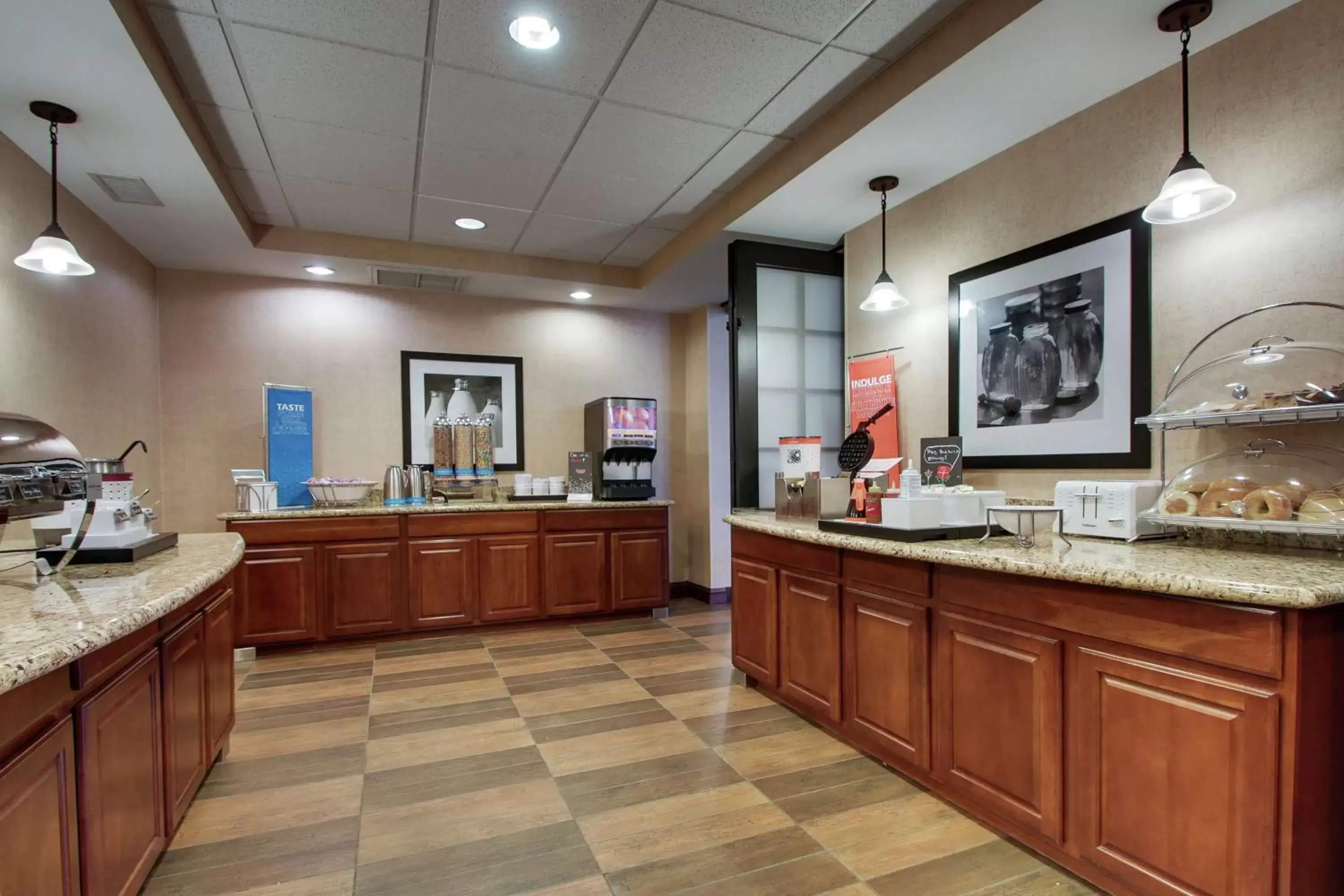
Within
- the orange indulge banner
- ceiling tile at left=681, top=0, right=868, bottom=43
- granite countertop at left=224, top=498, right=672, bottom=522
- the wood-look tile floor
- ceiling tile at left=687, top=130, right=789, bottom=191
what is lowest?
the wood-look tile floor

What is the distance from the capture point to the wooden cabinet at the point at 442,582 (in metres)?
4.61

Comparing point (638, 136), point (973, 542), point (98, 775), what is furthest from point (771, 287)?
point (98, 775)

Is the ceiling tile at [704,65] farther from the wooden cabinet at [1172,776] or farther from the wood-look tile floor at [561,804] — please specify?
the wood-look tile floor at [561,804]

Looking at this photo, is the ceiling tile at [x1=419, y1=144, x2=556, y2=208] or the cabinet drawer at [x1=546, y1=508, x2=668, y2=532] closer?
the ceiling tile at [x1=419, y1=144, x2=556, y2=208]

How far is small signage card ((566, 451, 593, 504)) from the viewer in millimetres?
5160

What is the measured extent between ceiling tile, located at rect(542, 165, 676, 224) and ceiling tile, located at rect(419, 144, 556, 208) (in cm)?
10

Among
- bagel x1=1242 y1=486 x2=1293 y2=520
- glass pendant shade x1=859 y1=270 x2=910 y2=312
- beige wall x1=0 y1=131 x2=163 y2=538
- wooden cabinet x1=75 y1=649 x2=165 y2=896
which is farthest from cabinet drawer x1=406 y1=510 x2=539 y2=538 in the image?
bagel x1=1242 y1=486 x2=1293 y2=520

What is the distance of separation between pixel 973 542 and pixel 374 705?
2.90 meters

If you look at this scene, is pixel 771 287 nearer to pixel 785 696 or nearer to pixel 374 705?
pixel 785 696

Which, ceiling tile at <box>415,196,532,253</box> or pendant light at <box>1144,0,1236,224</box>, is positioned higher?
ceiling tile at <box>415,196,532,253</box>

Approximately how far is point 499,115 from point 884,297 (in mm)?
1908

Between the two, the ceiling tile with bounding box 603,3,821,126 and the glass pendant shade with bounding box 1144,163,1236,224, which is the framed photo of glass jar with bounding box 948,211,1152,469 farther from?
the ceiling tile with bounding box 603,3,821,126

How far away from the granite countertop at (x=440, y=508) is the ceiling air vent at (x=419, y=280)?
164cm

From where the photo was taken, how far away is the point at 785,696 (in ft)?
10.4
